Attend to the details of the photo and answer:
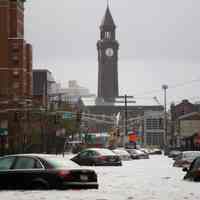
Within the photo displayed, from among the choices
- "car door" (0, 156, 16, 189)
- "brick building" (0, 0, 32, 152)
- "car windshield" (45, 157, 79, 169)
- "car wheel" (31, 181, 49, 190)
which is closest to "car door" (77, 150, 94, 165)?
"car windshield" (45, 157, 79, 169)

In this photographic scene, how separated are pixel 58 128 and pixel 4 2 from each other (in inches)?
1361

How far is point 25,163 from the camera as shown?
76.7ft

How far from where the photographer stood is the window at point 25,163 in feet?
76.1

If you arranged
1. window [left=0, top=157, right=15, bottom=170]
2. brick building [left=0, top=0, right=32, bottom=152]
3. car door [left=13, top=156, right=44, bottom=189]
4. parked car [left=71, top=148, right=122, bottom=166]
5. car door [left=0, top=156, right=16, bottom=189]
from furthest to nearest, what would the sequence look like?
brick building [left=0, top=0, right=32, bottom=152] → parked car [left=71, top=148, right=122, bottom=166] → window [left=0, top=157, right=15, bottom=170] → car door [left=0, top=156, right=16, bottom=189] → car door [left=13, top=156, right=44, bottom=189]

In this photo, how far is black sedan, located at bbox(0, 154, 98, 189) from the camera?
22750mm

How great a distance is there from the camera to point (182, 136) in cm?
13025

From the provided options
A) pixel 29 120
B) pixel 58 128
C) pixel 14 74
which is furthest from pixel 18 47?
pixel 29 120

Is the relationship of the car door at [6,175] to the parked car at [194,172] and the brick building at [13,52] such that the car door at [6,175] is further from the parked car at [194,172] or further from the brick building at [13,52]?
the brick building at [13,52]

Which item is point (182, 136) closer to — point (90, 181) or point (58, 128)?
point (58, 128)

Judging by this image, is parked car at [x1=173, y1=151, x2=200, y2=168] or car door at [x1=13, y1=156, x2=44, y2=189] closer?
car door at [x1=13, y1=156, x2=44, y2=189]

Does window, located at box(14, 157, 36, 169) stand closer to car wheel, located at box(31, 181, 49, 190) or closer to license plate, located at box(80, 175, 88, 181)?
car wheel, located at box(31, 181, 49, 190)

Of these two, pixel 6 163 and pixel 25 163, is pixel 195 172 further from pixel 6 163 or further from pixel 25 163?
pixel 6 163

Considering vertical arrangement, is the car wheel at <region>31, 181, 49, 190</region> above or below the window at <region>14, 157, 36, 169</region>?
below

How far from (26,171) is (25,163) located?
0.43 metres
